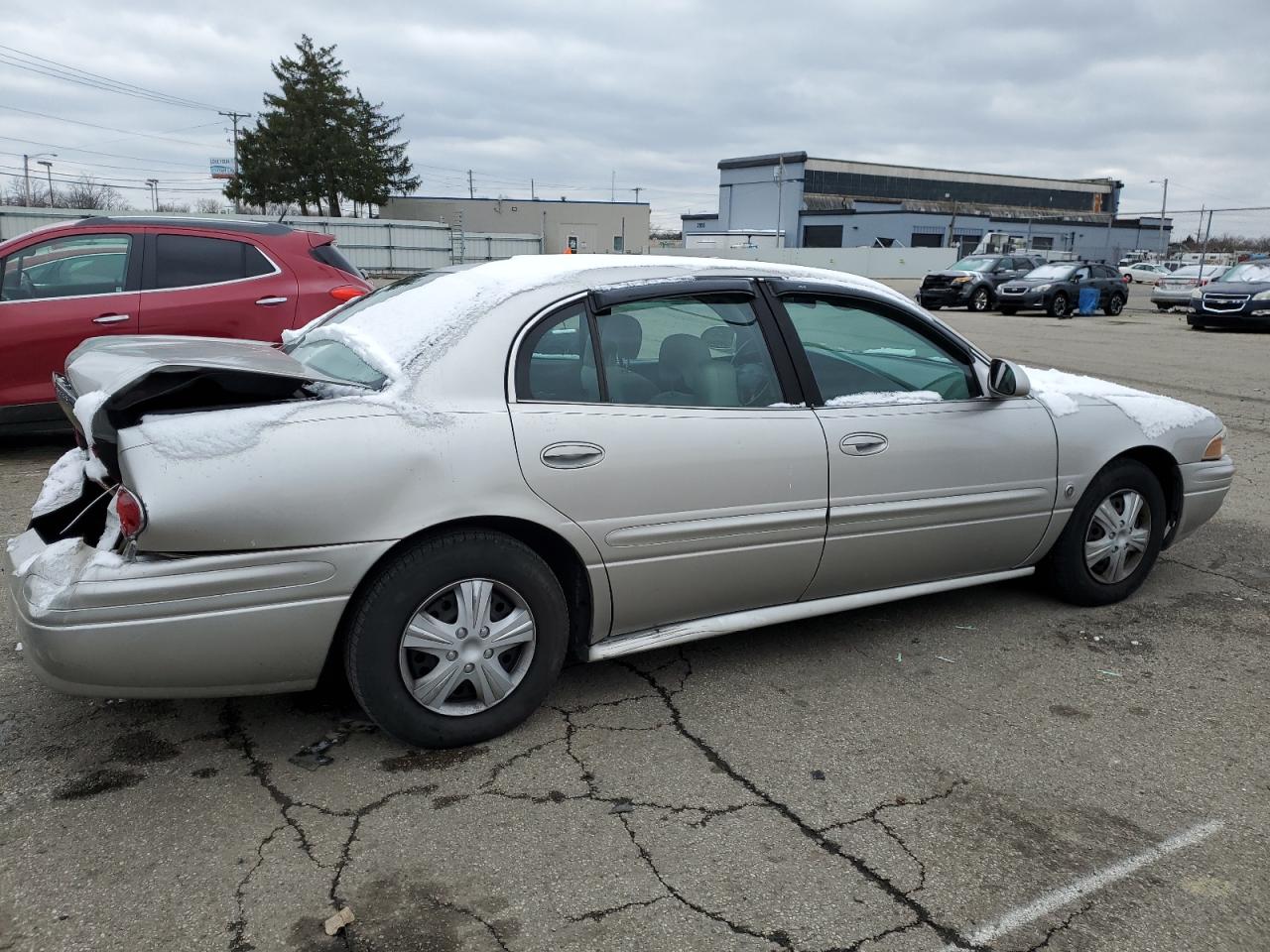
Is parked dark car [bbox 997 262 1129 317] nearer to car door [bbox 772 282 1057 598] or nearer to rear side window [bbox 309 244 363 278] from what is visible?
rear side window [bbox 309 244 363 278]

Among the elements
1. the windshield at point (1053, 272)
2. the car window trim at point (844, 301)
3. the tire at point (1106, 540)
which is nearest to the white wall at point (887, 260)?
the windshield at point (1053, 272)

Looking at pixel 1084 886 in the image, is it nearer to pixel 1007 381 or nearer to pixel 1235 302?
Result: pixel 1007 381

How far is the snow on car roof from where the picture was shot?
122 inches

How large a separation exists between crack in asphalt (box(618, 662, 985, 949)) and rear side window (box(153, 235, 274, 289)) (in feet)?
16.9

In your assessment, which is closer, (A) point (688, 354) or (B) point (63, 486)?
(B) point (63, 486)

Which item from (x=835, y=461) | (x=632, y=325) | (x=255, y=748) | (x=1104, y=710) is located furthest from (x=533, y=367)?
(x=1104, y=710)

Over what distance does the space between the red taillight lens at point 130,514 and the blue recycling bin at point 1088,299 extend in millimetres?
26086

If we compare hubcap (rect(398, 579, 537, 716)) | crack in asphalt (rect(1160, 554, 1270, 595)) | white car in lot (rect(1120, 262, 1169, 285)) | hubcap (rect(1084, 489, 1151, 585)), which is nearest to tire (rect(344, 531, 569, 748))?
hubcap (rect(398, 579, 537, 716))

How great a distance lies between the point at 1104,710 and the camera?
3.42 m

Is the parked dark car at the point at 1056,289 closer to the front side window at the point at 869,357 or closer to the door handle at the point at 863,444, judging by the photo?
the front side window at the point at 869,357

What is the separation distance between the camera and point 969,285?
2500 centimetres

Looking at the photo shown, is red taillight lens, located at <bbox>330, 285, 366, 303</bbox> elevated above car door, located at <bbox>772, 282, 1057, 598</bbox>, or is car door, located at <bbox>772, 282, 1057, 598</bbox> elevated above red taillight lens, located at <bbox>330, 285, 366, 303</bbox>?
red taillight lens, located at <bbox>330, 285, 366, 303</bbox>

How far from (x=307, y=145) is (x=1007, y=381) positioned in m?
56.6

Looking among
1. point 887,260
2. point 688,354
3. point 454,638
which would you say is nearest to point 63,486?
point 454,638
